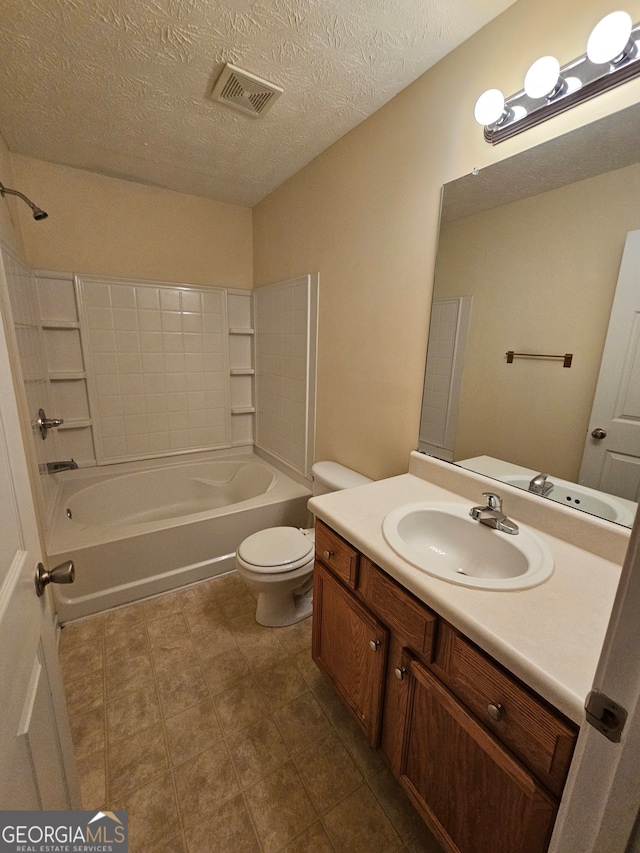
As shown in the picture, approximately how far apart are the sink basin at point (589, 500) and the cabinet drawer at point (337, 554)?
62cm

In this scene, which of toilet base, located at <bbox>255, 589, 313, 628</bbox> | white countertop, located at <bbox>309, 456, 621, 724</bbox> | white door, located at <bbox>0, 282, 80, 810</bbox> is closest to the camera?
white door, located at <bbox>0, 282, 80, 810</bbox>

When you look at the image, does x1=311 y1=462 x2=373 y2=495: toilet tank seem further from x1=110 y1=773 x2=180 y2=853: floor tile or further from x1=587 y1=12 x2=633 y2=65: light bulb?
x1=587 y1=12 x2=633 y2=65: light bulb

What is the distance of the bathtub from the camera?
5.98 ft

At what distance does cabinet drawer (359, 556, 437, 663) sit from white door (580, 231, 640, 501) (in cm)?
64

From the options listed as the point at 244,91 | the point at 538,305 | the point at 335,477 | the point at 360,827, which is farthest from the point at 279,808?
the point at 244,91

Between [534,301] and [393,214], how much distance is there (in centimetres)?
78

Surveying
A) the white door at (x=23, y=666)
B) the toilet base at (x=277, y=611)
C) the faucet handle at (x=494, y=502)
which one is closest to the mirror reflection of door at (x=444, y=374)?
the faucet handle at (x=494, y=502)

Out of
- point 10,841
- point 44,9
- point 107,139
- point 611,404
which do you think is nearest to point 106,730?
point 10,841

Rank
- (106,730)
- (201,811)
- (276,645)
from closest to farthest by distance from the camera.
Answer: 1. (201,811)
2. (106,730)
3. (276,645)

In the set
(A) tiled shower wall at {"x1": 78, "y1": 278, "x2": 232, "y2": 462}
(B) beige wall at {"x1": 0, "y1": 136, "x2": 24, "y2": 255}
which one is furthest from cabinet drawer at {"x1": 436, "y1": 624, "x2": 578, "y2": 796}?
(A) tiled shower wall at {"x1": 78, "y1": 278, "x2": 232, "y2": 462}

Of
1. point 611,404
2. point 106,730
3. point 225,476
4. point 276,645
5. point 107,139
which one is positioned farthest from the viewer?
point 225,476

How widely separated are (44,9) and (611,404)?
2.06 m

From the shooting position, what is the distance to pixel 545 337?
108 cm

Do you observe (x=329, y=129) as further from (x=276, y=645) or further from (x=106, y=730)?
(x=106, y=730)
